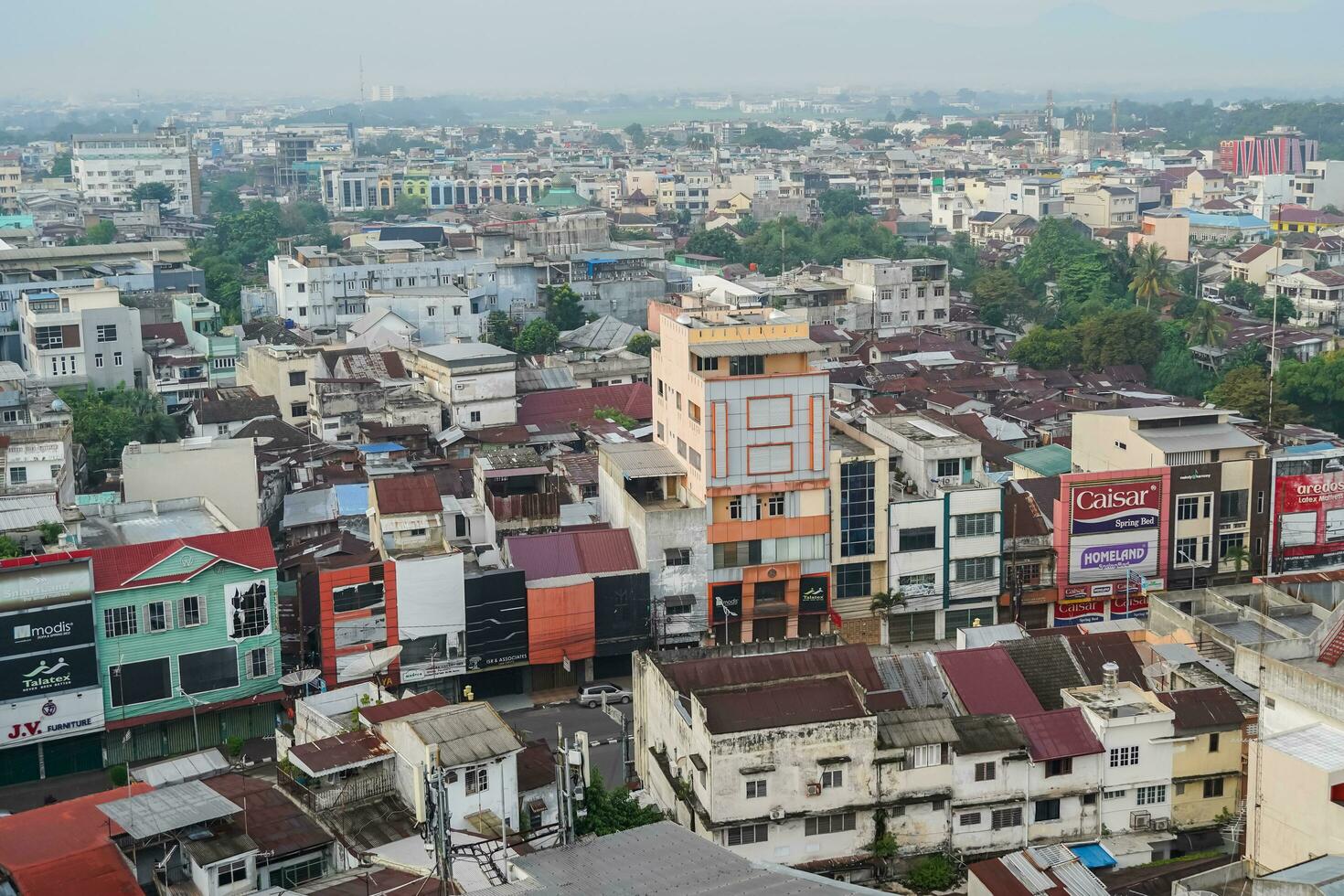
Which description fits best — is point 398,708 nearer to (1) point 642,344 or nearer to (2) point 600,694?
(2) point 600,694

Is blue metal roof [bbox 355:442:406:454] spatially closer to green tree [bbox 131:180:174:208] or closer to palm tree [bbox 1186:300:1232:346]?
palm tree [bbox 1186:300:1232:346]

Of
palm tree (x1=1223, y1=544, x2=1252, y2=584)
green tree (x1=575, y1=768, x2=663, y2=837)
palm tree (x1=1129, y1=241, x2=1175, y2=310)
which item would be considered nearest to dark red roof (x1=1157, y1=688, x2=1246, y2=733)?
green tree (x1=575, y1=768, x2=663, y2=837)

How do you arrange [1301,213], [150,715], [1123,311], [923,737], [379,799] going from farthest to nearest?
1. [1301,213]
2. [1123,311]
3. [150,715]
4. [923,737]
5. [379,799]

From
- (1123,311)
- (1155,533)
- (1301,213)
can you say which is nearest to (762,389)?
(1155,533)

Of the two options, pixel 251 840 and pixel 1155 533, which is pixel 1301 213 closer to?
pixel 1155 533

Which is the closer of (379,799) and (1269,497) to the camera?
(379,799)

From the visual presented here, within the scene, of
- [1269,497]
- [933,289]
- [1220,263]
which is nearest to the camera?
[1269,497]

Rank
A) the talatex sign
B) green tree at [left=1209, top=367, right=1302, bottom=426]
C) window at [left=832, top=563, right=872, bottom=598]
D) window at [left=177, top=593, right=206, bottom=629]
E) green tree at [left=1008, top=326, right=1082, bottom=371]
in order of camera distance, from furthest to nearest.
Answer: green tree at [left=1008, top=326, right=1082, bottom=371], green tree at [left=1209, top=367, right=1302, bottom=426], window at [left=832, top=563, right=872, bottom=598], window at [left=177, top=593, right=206, bottom=629], the talatex sign
